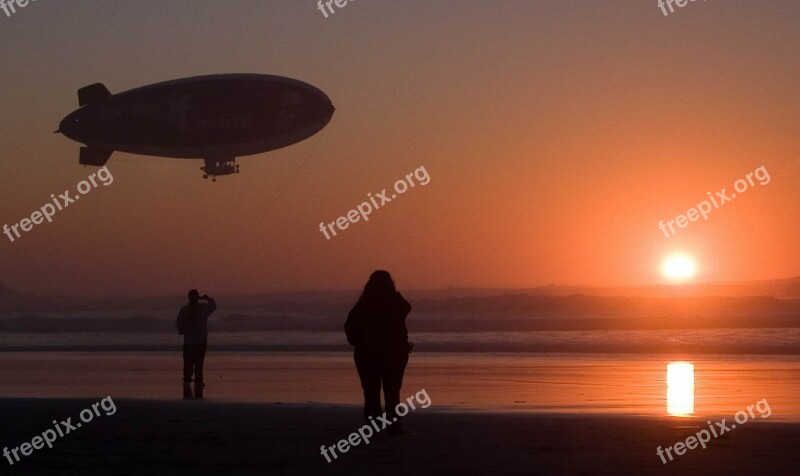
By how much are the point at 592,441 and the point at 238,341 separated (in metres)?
40.6

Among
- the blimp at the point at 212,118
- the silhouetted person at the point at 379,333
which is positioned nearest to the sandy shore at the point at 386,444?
the silhouetted person at the point at 379,333

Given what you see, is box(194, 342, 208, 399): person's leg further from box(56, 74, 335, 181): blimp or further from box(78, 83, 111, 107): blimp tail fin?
box(78, 83, 111, 107): blimp tail fin

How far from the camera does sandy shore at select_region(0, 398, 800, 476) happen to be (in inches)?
419

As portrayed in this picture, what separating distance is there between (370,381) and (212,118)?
29.7m

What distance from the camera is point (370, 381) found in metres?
14.5

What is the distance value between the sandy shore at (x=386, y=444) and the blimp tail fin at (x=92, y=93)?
34034 mm

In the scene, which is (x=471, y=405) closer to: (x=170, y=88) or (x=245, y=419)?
(x=245, y=419)

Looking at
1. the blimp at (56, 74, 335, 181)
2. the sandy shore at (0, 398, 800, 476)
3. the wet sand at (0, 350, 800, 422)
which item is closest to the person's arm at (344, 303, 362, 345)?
the sandy shore at (0, 398, 800, 476)

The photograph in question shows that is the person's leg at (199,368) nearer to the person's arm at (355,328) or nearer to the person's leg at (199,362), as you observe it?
the person's leg at (199,362)

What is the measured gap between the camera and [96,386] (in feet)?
80.2

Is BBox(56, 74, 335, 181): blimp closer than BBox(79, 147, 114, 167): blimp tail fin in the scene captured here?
Yes

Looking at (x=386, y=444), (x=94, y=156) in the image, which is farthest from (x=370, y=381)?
(x=94, y=156)

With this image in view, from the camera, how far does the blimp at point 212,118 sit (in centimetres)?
4272

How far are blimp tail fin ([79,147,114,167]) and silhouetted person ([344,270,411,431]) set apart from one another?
111 feet
